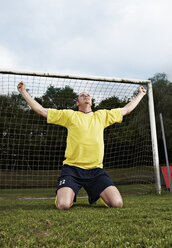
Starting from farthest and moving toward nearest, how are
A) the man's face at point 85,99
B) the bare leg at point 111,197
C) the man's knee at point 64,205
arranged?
the man's face at point 85,99, the bare leg at point 111,197, the man's knee at point 64,205

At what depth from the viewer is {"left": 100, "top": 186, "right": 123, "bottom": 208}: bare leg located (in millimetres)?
2879

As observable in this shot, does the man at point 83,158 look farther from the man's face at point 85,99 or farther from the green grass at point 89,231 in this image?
the green grass at point 89,231

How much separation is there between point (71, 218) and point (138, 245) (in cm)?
99

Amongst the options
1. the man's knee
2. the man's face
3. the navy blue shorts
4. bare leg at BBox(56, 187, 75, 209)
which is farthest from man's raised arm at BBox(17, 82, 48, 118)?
the man's knee

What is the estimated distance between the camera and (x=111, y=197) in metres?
2.92

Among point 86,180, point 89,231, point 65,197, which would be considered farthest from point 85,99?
point 89,231

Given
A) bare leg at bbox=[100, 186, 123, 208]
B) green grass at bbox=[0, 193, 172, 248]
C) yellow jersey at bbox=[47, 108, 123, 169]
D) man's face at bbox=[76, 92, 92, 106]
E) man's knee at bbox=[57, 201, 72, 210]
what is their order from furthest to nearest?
man's face at bbox=[76, 92, 92, 106] < yellow jersey at bbox=[47, 108, 123, 169] < bare leg at bbox=[100, 186, 123, 208] < man's knee at bbox=[57, 201, 72, 210] < green grass at bbox=[0, 193, 172, 248]

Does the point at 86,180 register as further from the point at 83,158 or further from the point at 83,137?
the point at 83,137

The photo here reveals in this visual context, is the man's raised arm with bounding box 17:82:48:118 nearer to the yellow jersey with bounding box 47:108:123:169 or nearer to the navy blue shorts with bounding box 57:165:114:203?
the yellow jersey with bounding box 47:108:123:169

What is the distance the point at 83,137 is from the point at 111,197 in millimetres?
892

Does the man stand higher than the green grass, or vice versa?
the man

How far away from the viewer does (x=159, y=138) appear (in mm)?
22906

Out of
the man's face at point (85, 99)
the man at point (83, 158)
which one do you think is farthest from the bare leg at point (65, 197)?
the man's face at point (85, 99)

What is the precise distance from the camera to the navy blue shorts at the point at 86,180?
3010 mm
